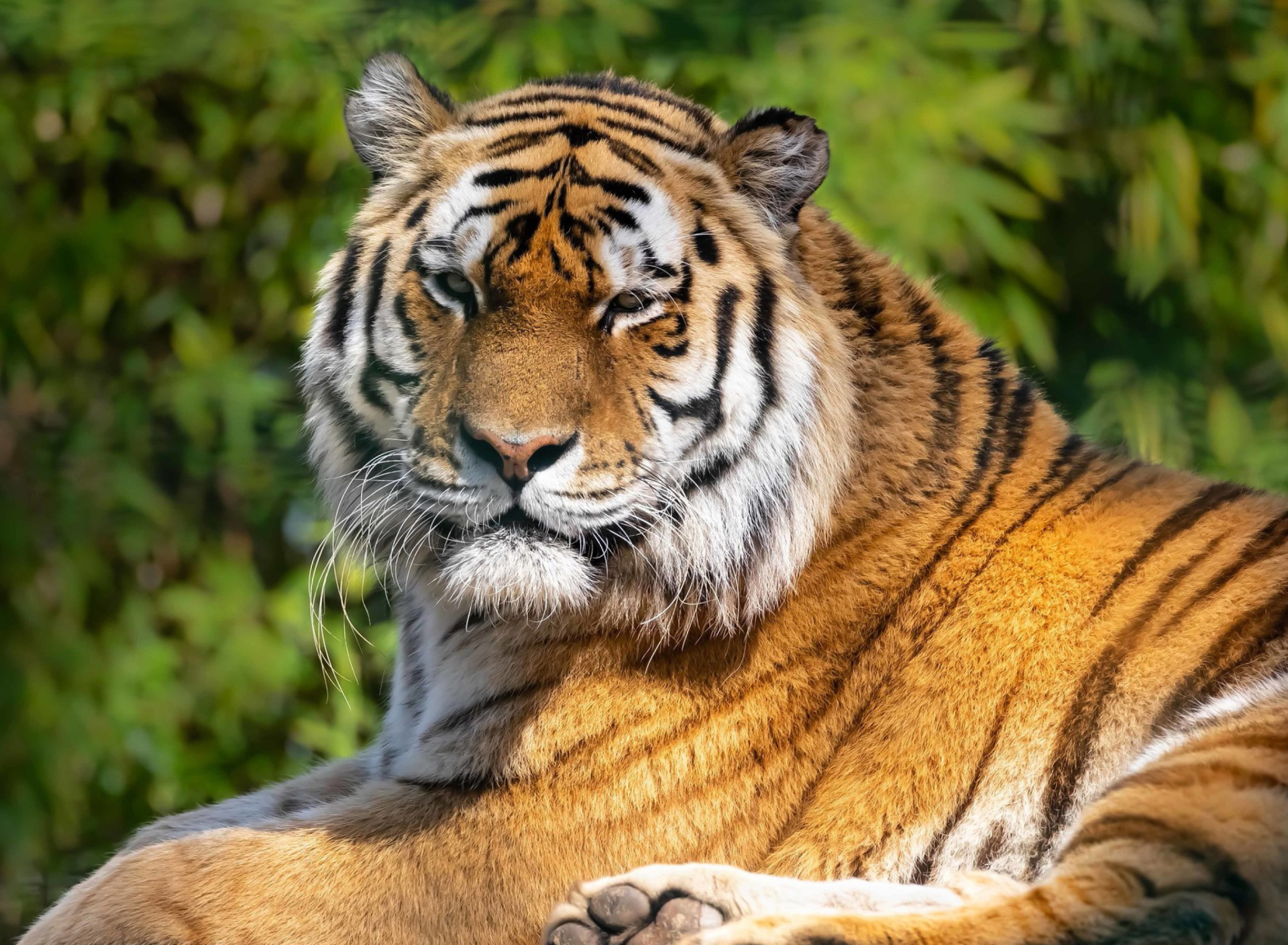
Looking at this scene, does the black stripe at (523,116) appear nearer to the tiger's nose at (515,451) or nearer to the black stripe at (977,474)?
the tiger's nose at (515,451)

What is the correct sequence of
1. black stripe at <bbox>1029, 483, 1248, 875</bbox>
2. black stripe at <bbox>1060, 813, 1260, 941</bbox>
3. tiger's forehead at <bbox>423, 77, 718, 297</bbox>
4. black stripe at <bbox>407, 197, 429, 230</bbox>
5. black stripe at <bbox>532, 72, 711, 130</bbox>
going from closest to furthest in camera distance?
black stripe at <bbox>1060, 813, 1260, 941</bbox>, black stripe at <bbox>1029, 483, 1248, 875</bbox>, tiger's forehead at <bbox>423, 77, 718, 297</bbox>, black stripe at <bbox>407, 197, 429, 230</bbox>, black stripe at <bbox>532, 72, 711, 130</bbox>

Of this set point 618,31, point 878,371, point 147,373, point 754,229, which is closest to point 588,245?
point 754,229

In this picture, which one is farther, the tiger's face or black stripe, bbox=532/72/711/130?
black stripe, bbox=532/72/711/130

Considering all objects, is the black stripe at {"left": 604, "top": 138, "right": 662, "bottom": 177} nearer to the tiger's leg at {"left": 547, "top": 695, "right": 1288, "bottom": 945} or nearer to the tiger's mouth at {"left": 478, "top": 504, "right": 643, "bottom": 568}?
the tiger's mouth at {"left": 478, "top": 504, "right": 643, "bottom": 568}

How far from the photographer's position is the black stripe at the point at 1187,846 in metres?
1.19

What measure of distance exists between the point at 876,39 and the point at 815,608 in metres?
1.59

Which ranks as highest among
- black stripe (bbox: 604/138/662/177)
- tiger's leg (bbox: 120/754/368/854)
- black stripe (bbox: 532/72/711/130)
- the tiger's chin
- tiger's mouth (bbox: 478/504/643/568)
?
black stripe (bbox: 532/72/711/130)

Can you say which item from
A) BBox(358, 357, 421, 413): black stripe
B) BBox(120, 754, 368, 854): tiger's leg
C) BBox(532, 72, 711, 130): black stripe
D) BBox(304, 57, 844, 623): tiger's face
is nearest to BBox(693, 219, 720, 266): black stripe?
BBox(304, 57, 844, 623): tiger's face

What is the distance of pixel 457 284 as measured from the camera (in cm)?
159

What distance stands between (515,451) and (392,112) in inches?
20.9

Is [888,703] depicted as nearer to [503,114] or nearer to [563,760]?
[563,760]

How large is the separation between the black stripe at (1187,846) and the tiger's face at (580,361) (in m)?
0.45

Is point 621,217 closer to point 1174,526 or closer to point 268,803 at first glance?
point 1174,526

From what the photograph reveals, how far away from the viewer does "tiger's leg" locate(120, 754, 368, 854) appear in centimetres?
180
